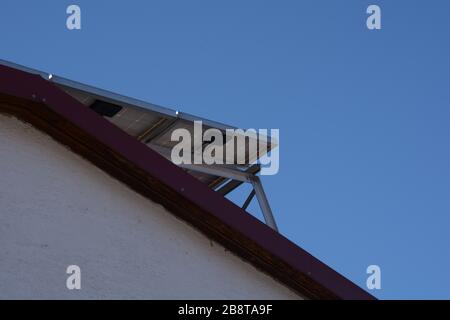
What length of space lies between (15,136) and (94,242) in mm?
1084

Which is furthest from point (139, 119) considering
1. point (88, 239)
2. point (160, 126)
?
point (88, 239)

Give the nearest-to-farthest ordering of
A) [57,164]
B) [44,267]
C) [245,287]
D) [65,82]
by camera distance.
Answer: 1. [44,267]
2. [57,164]
3. [245,287]
4. [65,82]

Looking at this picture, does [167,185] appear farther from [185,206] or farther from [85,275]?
[85,275]

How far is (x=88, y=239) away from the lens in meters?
7.03

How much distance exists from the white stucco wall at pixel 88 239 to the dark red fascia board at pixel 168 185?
0.35 ft

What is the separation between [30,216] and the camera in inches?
268

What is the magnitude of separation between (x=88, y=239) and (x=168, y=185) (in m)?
0.84

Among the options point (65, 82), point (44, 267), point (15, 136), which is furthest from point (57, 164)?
point (65, 82)

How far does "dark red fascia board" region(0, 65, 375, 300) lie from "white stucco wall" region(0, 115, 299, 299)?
0.11 metres

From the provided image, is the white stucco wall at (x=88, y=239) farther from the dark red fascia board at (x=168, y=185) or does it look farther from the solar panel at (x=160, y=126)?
the solar panel at (x=160, y=126)

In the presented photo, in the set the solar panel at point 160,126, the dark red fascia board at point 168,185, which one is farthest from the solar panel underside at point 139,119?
the dark red fascia board at point 168,185

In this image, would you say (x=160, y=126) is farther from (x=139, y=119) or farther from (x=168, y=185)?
(x=168, y=185)

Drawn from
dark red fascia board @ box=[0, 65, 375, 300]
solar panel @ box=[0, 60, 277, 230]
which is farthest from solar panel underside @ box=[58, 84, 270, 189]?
dark red fascia board @ box=[0, 65, 375, 300]

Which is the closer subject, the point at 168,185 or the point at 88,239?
the point at 88,239
